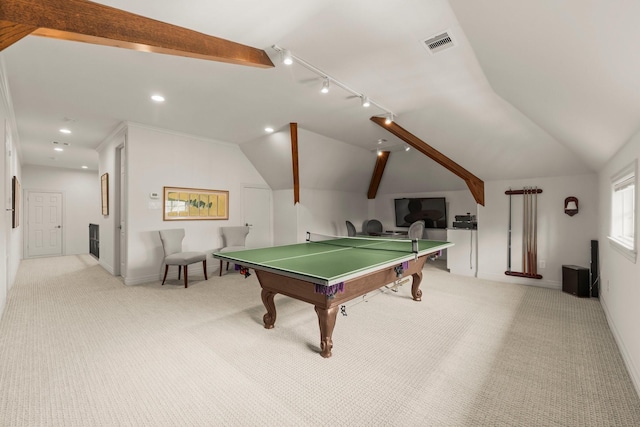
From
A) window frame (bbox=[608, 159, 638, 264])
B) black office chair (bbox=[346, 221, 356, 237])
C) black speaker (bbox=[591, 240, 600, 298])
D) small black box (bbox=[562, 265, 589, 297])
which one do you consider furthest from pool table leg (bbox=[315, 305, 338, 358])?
black office chair (bbox=[346, 221, 356, 237])

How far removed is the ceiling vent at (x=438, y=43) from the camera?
7.94 feet

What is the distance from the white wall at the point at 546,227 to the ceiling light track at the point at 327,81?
8.50 ft

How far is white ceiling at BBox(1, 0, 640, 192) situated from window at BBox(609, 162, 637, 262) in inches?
13.6

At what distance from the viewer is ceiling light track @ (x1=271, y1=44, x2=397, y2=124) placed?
8.93 ft

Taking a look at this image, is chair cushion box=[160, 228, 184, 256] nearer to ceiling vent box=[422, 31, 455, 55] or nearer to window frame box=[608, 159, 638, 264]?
ceiling vent box=[422, 31, 455, 55]

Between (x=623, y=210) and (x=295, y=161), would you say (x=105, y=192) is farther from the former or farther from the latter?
(x=623, y=210)

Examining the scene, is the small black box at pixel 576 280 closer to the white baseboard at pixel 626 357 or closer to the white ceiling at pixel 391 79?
the white baseboard at pixel 626 357

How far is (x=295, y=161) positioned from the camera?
222 inches

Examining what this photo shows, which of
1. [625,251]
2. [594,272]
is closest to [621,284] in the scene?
[625,251]

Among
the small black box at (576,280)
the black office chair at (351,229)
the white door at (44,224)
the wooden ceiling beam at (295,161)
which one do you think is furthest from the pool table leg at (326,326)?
the white door at (44,224)

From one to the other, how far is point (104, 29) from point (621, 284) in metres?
4.92

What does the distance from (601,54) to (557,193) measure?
4.03m

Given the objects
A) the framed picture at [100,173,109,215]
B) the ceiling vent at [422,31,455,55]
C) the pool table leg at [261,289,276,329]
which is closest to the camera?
the ceiling vent at [422,31,455,55]

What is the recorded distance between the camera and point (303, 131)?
5.36 metres
